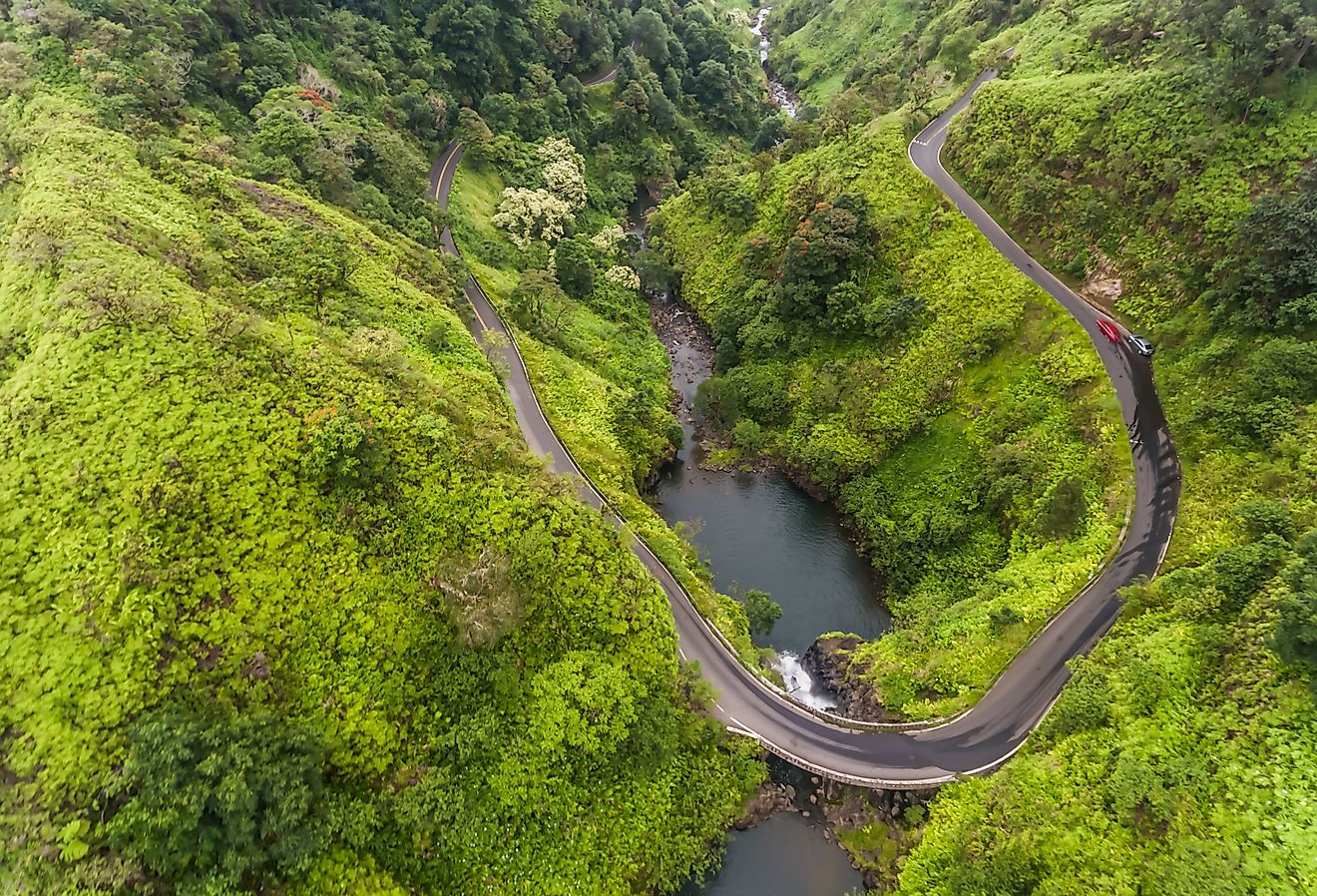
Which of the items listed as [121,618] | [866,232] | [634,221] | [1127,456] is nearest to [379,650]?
[121,618]

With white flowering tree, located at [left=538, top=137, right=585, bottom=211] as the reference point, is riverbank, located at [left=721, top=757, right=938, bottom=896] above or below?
below

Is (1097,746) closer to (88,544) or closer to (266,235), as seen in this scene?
(88,544)

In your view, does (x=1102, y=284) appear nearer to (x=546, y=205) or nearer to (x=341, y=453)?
(x=341, y=453)

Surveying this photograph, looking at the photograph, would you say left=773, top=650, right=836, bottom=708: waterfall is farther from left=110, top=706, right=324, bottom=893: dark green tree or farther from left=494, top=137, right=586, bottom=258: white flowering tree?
left=494, top=137, right=586, bottom=258: white flowering tree

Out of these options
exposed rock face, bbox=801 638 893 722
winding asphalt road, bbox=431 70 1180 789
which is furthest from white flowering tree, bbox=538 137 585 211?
exposed rock face, bbox=801 638 893 722

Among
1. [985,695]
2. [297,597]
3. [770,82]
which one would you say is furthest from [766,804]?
[770,82]

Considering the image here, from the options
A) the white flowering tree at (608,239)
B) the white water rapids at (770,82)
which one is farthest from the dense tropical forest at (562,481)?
the white water rapids at (770,82)
